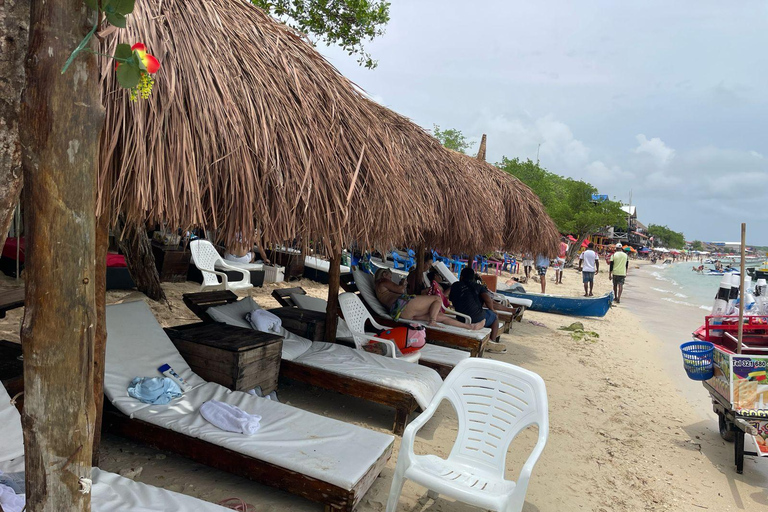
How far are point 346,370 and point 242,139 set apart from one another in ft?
7.20

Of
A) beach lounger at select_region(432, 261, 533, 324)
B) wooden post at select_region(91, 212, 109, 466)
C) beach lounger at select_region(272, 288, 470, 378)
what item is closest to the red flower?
wooden post at select_region(91, 212, 109, 466)

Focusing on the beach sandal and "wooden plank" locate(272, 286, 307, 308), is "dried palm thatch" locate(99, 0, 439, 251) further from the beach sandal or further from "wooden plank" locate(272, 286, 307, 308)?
"wooden plank" locate(272, 286, 307, 308)

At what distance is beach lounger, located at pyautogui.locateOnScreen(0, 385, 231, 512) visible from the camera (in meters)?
2.07

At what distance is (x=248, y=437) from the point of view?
273 cm

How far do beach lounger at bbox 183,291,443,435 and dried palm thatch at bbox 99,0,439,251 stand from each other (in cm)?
113

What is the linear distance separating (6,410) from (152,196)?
1.46 meters

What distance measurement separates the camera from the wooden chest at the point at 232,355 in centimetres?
343

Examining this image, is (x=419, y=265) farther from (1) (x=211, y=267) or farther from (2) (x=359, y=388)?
(2) (x=359, y=388)

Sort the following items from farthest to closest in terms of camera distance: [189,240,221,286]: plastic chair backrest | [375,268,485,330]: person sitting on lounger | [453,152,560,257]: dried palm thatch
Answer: [189,240,221,286]: plastic chair backrest → [453,152,560,257]: dried palm thatch → [375,268,485,330]: person sitting on lounger

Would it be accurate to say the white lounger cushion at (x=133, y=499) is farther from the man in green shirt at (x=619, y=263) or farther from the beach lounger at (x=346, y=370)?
the man in green shirt at (x=619, y=263)

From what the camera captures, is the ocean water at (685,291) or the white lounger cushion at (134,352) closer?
the white lounger cushion at (134,352)

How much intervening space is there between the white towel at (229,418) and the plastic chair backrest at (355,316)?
6.57 feet

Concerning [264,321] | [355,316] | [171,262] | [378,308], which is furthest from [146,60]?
[171,262]

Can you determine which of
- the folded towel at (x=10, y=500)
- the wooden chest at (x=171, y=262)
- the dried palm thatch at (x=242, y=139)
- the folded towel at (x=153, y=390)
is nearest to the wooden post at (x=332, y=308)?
the dried palm thatch at (x=242, y=139)
